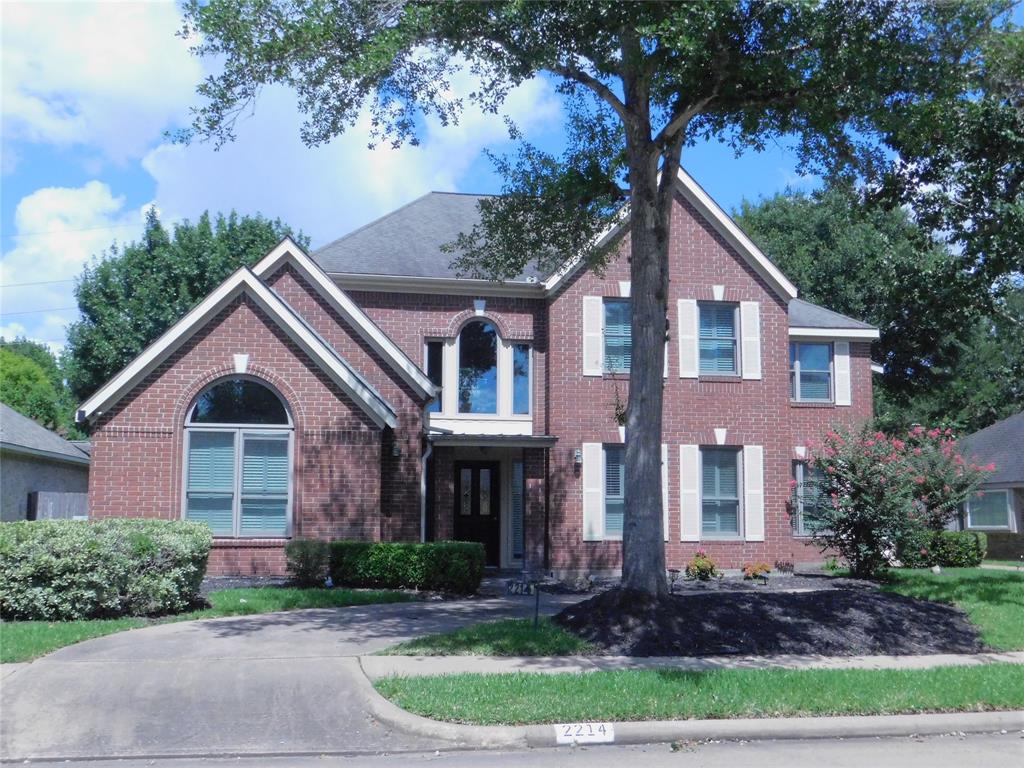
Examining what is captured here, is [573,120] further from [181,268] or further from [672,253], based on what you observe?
[181,268]

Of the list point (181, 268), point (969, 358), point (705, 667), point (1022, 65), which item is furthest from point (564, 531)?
point (969, 358)

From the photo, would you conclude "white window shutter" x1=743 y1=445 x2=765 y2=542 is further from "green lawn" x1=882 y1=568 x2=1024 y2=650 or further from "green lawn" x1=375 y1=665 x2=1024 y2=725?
"green lawn" x1=375 y1=665 x2=1024 y2=725

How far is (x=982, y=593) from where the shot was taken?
586 inches

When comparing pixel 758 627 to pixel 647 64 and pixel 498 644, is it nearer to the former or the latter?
pixel 498 644

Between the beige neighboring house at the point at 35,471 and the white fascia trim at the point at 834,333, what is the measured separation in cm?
1797

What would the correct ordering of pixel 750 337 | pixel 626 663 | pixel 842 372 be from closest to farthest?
pixel 626 663 → pixel 750 337 → pixel 842 372

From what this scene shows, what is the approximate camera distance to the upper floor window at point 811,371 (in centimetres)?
2205

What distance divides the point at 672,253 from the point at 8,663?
50.0ft

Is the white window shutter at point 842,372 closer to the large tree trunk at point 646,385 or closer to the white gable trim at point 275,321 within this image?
the white gable trim at point 275,321

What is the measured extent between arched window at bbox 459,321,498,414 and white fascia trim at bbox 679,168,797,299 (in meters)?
5.23

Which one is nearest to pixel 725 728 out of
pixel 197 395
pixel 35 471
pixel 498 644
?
pixel 498 644

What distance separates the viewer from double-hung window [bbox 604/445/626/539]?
788 inches

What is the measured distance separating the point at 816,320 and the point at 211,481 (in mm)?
14204

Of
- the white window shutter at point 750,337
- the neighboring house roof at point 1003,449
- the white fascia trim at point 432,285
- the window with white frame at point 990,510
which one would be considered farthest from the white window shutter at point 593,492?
the window with white frame at point 990,510
